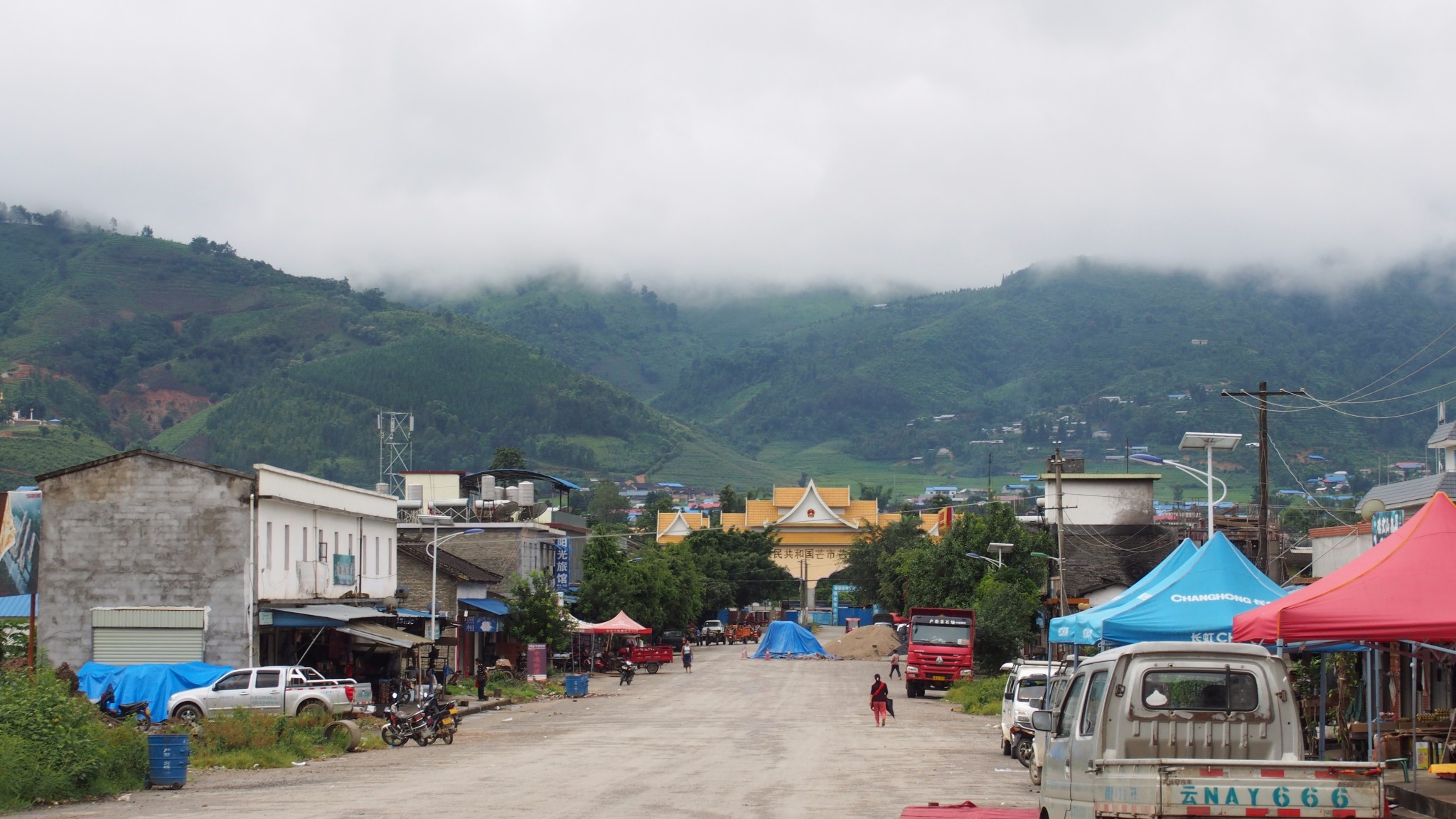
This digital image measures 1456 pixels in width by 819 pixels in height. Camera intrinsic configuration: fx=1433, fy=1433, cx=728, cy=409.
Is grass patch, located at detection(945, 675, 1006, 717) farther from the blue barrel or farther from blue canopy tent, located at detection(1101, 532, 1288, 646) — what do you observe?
the blue barrel

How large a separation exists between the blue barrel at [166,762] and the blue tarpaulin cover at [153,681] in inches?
344

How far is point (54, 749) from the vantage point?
802 inches

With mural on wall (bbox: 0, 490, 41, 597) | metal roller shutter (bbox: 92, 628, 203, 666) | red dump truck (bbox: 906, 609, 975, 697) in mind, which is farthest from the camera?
red dump truck (bbox: 906, 609, 975, 697)

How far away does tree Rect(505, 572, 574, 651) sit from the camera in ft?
185

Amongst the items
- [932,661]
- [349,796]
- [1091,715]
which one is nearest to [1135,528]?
[932,661]

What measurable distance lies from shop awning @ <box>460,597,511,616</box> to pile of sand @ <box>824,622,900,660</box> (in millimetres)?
30784

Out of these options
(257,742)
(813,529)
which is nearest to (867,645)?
(813,529)

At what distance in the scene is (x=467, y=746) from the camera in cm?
3098

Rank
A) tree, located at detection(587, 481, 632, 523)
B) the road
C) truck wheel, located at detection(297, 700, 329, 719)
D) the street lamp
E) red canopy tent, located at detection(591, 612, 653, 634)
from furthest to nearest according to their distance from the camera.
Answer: tree, located at detection(587, 481, 632, 523) < red canopy tent, located at detection(591, 612, 653, 634) < the street lamp < truck wheel, located at detection(297, 700, 329, 719) < the road

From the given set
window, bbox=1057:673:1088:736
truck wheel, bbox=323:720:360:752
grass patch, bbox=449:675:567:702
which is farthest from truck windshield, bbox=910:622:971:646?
window, bbox=1057:673:1088:736

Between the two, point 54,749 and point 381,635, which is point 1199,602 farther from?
point 381,635

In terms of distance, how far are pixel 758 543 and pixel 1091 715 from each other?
10639 centimetres

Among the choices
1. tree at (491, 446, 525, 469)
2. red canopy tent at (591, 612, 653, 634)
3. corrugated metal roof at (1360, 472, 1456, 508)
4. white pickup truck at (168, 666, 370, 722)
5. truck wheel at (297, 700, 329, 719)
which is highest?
tree at (491, 446, 525, 469)

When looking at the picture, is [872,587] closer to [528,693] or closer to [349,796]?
[528,693]
